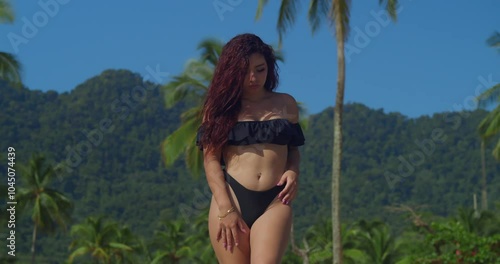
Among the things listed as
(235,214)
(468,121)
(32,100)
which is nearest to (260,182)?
(235,214)

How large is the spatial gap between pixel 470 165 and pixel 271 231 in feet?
360

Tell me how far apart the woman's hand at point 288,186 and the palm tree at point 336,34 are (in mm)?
16540

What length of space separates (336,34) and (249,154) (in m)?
17.8

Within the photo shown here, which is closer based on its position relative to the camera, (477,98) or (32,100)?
(477,98)

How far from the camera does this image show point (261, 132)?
4059 mm

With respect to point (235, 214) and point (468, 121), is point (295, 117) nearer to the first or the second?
point (235, 214)

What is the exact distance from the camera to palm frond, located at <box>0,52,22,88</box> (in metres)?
24.8

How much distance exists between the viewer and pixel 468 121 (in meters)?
127

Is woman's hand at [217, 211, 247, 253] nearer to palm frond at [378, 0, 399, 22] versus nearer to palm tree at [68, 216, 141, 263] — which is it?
palm frond at [378, 0, 399, 22]

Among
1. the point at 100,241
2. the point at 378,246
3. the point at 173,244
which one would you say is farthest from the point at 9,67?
the point at 173,244

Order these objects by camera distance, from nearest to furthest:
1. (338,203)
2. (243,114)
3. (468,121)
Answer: (243,114)
(338,203)
(468,121)

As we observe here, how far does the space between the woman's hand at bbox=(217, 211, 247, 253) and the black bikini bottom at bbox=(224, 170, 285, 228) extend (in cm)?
4

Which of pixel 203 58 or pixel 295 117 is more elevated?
pixel 203 58

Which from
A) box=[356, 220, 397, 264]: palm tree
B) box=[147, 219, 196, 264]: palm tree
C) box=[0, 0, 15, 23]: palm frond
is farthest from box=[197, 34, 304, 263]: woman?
box=[147, 219, 196, 264]: palm tree
